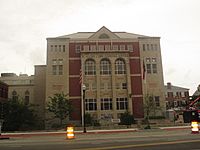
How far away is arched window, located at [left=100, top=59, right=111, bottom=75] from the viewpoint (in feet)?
180

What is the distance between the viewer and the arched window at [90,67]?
178 ft

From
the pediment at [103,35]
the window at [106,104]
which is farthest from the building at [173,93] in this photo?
the window at [106,104]

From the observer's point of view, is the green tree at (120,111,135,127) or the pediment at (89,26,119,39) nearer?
the green tree at (120,111,135,127)

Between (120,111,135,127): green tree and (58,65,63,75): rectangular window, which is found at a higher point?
(58,65,63,75): rectangular window

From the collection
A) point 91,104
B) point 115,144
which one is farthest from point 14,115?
point 115,144

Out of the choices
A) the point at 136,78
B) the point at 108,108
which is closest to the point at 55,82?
the point at 108,108

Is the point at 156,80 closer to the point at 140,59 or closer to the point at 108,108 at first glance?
the point at 140,59

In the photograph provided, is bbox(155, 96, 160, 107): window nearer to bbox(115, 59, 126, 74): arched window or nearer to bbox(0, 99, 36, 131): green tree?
bbox(115, 59, 126, 74): arched window

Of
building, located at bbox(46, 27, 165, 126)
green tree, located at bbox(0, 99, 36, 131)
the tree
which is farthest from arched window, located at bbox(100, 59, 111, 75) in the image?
green tree, located at bbox(0, 99, 36, 131)

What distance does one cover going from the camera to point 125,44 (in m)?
56.9

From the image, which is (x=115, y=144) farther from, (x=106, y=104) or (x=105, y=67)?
(x=105, y=67)

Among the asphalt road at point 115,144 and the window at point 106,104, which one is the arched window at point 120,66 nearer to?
the window at point 106,104

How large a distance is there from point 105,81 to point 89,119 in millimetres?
9678

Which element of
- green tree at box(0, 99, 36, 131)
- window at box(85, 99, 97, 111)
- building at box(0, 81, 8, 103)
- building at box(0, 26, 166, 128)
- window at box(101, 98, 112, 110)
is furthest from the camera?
building at box(0, 81, 8, 103)
